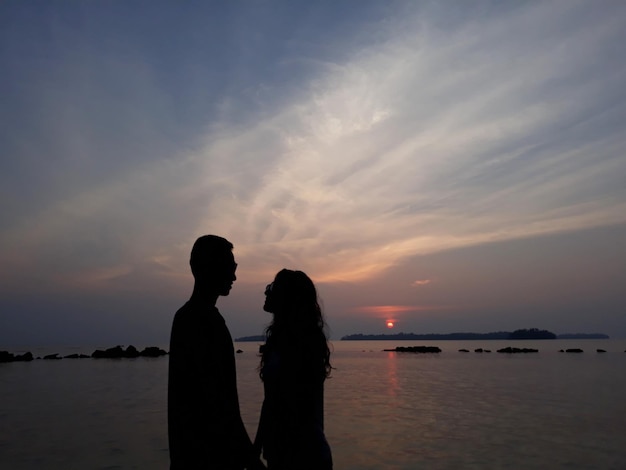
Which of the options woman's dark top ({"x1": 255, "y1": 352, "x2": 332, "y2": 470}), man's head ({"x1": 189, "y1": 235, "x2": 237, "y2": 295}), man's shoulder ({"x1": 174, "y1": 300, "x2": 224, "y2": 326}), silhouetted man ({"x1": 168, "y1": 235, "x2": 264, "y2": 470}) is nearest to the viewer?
silhouetted man ({"x1": 168, "y1": 235, "x2": 264, "y2": 470})

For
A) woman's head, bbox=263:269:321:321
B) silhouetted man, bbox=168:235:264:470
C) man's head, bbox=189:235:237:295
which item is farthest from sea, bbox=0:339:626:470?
man's head, bbox=189:235:237:295

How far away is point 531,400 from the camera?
29.8 m

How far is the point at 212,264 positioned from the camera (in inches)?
162

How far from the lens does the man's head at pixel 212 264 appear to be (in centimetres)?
411

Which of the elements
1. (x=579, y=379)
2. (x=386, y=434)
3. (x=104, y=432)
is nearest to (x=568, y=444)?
(x=386, y=434)

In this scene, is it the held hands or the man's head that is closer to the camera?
the held hands

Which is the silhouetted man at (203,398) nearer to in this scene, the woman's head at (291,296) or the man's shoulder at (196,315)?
the man's shoulder at (196,315)

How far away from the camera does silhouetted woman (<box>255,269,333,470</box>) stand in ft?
13.9

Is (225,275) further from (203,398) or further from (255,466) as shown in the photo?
(255,466)

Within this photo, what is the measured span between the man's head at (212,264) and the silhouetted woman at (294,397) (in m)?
0.65

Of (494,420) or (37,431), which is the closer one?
(37,431)

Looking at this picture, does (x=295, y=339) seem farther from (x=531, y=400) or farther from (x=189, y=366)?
(x=531, y=400)

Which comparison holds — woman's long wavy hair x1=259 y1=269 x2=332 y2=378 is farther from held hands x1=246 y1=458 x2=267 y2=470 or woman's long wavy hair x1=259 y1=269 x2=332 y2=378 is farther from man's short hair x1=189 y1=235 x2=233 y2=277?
held hands x1=246 y1=458 x2=267 y2=470

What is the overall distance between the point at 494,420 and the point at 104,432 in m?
16.2
